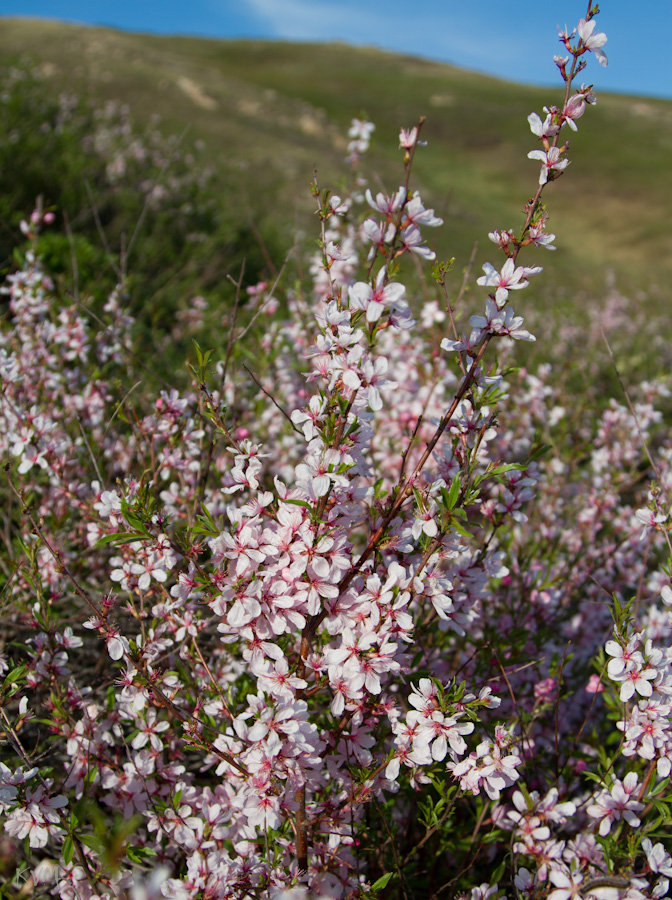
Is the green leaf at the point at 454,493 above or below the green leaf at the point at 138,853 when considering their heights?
above

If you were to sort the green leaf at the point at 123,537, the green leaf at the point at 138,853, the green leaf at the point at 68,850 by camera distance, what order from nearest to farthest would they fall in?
the green leaf at the point at 123,537 → the green leaf at the point at 68,850 → the green leaf at the point at 138,853

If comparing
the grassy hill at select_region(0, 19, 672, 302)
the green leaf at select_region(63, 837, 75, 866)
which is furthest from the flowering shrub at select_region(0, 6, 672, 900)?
the grassy hill at select_region(0, 19, 672, 302)

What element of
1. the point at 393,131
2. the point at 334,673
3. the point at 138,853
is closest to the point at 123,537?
the point at 334,673

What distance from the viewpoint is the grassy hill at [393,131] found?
21438 mm

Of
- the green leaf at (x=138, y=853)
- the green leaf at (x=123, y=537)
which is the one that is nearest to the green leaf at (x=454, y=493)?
the green leaf at (x=123, y=537)

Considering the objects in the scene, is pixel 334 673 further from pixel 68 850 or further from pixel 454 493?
pixel 68 850

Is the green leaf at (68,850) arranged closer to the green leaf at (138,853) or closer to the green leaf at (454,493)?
the green leaf at (138,853)

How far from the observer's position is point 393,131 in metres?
46.6

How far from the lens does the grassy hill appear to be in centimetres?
2144

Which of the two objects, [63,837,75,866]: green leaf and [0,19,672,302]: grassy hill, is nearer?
[63,837,75,866]: green leaf

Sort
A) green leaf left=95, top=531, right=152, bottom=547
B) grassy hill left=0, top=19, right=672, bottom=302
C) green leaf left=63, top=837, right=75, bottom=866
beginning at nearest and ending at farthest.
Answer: green leaf left=95, top=531, right=152, bottom=547 → green leaf left=63, top=837, right=75, bottom=866 → grassy hill left=0, top=19, right=672, bottom=302

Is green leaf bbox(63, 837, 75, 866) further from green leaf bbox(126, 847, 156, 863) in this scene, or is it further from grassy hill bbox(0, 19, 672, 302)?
grassy hill bbox(0, 19, 672, 302)

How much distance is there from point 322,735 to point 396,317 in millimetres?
1233

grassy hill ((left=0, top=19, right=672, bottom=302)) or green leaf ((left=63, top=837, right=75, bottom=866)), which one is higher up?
grassy hill ((left=0, top=19, right=672, bottom=302))
